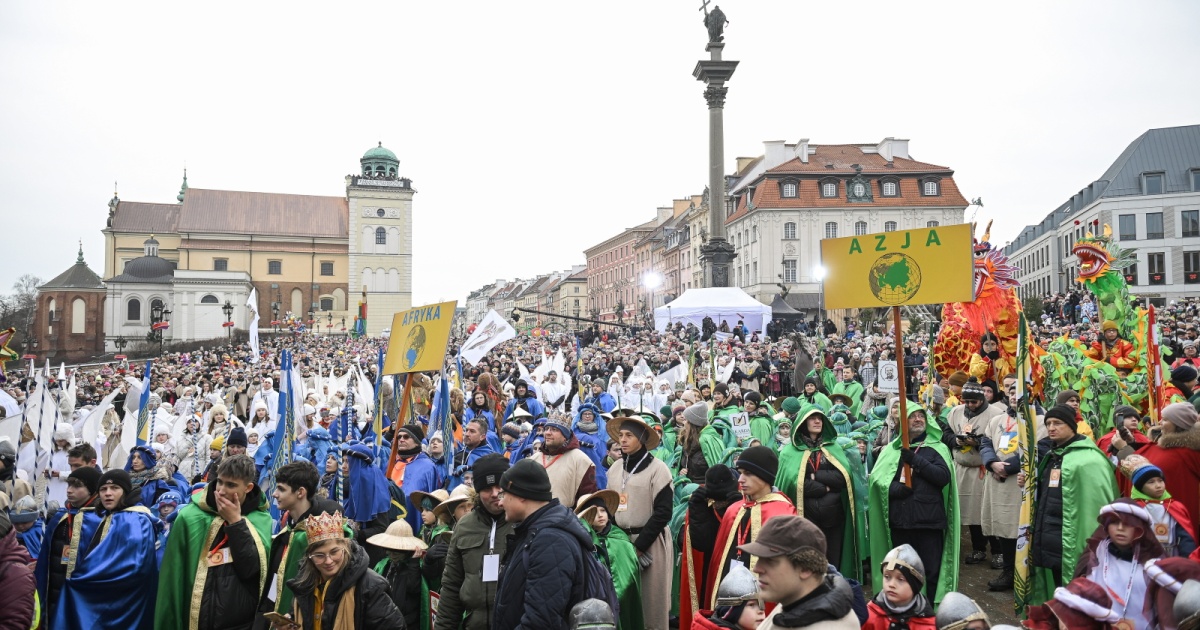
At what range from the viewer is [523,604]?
3.69 meters

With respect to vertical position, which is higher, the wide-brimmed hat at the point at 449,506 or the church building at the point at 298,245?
the church building at the point at 298,245

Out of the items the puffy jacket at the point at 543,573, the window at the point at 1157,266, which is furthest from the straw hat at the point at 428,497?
the window at the point at 1157,266

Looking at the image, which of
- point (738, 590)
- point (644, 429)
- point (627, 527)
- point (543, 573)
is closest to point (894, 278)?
point (644, 429)

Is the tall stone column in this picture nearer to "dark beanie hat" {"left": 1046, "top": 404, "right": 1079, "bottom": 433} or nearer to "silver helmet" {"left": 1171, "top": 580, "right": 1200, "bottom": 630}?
"dark beanie hat" {"left": 1046, "top": 404, "right": 1079, "bottom": 433}

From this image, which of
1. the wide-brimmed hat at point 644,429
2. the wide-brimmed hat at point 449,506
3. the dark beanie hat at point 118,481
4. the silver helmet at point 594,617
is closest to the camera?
the silver helmet at point 594,617

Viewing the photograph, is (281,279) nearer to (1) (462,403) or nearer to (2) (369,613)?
(1) (462,403)

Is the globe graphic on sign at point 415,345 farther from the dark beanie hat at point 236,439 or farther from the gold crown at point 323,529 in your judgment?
the gold crown at point 323,529

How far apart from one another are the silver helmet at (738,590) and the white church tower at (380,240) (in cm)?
9021

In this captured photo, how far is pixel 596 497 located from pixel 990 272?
9.09 meters

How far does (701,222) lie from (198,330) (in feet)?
154

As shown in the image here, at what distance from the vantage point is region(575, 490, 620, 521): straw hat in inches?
202

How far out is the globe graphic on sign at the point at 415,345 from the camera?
7.89 metres

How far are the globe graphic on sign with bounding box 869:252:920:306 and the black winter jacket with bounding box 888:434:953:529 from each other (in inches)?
50.1

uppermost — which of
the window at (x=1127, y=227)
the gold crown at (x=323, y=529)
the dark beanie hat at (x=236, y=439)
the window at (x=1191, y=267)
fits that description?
the window at (x=1127, y=227)
